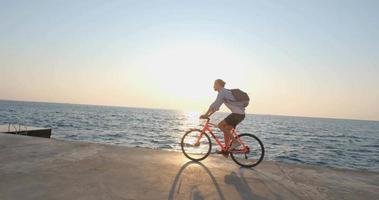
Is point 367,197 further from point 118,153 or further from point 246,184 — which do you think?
point 118,153

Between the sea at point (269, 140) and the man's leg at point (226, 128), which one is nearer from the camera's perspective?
the man's leg at point (226, 128)

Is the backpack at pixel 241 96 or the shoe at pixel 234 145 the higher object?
the backpack at pixel 241 96

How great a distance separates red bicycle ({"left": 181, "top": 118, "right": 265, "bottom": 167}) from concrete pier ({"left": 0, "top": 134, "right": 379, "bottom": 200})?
234 mm

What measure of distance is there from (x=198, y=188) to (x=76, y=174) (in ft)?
7.97

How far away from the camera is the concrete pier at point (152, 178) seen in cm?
471

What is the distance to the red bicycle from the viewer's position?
731 centimetres

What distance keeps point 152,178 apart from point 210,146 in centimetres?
254

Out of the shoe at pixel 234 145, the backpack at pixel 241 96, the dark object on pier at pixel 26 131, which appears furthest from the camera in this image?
the dark object on pier at pixel 26 131

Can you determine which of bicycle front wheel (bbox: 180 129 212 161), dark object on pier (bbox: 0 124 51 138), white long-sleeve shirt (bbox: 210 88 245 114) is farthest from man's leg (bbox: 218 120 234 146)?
dark object on pier (bbox: 0 124 51 138)

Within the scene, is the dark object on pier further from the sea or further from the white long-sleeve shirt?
the sea

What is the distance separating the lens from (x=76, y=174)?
18.4 feet

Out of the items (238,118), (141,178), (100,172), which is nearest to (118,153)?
(100,172)

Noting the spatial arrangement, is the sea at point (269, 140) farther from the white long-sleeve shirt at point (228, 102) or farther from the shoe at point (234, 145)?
the white long-sleeve shirt at point (228, 102)

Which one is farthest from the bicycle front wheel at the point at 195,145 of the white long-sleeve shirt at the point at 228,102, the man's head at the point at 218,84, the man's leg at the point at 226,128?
the man's head at the point at 218,84
